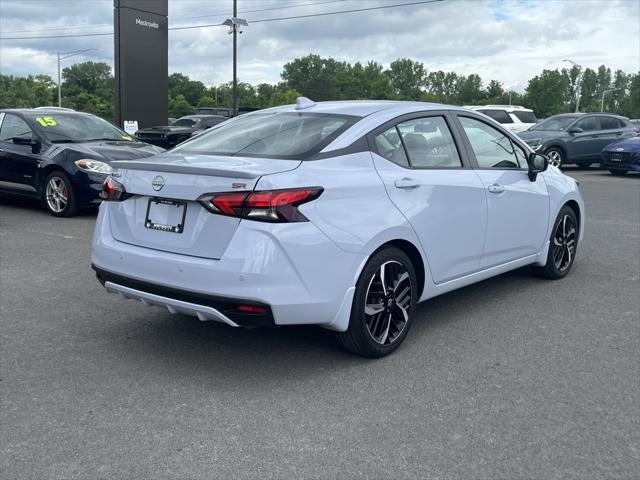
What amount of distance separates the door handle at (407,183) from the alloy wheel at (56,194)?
6.66m

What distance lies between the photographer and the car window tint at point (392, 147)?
14.1 ft

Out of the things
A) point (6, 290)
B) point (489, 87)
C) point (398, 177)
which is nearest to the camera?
point (398, 177)

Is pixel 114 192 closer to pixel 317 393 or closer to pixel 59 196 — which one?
pixel 317 393

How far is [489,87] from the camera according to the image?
424 feet

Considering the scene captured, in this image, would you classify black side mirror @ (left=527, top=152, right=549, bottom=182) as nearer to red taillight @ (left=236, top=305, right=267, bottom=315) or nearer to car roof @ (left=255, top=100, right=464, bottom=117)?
car roof @ (left=255, top=100, right=464, bottom=117)

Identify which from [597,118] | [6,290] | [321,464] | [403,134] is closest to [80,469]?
[321,464]

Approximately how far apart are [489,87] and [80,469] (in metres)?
134

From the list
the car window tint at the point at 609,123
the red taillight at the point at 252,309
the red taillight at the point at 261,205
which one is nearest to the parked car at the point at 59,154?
the red taillight at the point at 261,205

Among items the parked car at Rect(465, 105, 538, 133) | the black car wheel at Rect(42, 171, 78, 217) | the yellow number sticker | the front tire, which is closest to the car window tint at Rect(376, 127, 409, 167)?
the front tire

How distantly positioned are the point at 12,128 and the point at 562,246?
832cm

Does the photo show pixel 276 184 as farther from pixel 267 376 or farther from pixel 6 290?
pixel 6 290

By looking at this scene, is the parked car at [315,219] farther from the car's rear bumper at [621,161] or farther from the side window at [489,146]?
the car's rear bumper at [621,161]

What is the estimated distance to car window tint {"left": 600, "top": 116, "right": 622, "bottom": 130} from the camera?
67.0 feet

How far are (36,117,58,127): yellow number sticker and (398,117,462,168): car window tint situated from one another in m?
7.29
